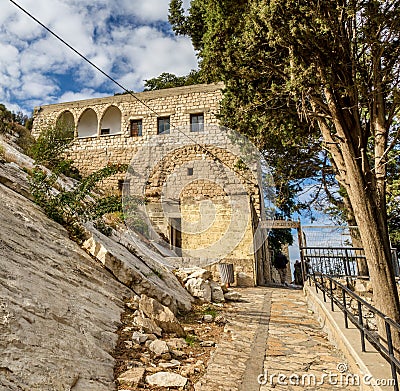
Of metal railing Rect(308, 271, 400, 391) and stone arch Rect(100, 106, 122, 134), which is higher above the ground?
stone arch Rect(100, 106, 122, 134)

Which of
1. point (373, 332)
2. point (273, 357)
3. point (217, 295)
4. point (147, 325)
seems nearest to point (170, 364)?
point (147, 325)

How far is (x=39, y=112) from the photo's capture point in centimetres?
1816

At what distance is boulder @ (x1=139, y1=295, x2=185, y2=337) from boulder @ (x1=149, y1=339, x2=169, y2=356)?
22.4 inches

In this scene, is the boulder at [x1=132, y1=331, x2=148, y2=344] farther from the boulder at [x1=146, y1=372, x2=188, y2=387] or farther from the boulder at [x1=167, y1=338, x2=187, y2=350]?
the boulder at [x1=146, y1=372, x2=188, y2=387]

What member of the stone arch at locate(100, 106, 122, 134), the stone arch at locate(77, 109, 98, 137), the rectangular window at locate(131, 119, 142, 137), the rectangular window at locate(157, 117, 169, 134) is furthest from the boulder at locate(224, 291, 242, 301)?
the stone arch at locate(77, 109, 98, 137)

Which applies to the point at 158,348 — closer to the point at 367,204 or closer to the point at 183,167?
the point at 367,204

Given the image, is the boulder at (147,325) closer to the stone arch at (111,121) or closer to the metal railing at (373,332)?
the metal railing at (373,332)

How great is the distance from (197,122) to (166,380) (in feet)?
44.7

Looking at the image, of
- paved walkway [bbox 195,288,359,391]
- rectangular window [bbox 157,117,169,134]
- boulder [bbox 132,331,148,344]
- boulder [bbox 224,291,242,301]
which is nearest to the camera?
paved walkway [bbox 195,288,359,391]

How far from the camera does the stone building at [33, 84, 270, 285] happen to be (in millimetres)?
10711

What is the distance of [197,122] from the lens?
15250mm

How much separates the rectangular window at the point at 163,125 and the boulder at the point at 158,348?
13688mm

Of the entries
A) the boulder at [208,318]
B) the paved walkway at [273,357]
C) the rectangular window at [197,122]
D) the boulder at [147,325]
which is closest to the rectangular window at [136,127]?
the rectangular window at [197,122]

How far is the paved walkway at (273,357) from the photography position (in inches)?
114
